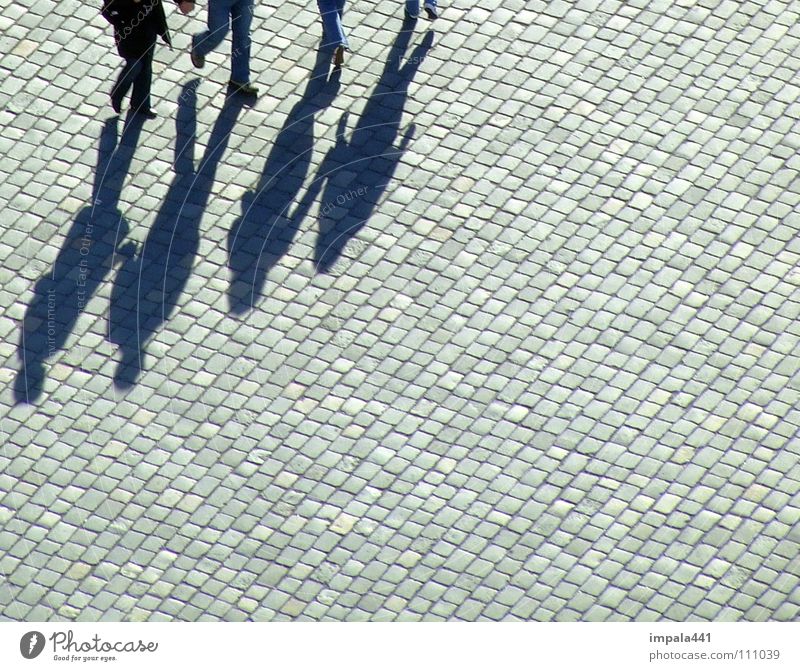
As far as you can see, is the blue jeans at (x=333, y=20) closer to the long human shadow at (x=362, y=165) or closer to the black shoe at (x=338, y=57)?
the black shoe at (x=338, y=57)

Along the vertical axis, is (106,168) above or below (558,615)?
above

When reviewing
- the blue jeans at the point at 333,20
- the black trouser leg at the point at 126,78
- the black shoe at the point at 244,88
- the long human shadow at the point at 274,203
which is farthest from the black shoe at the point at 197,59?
the blue jeans at the point at 333,20

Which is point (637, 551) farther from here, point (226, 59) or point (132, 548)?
point (226, 59)

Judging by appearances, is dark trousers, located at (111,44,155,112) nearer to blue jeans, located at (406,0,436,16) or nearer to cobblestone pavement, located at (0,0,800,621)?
cobblestone pavement, located at (0,0,800,621)

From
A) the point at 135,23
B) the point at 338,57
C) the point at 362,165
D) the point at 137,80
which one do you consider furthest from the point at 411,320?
the point at 135,23

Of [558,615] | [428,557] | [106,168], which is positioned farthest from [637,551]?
[106,168]

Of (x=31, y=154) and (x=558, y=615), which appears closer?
(x=558, y=615)
